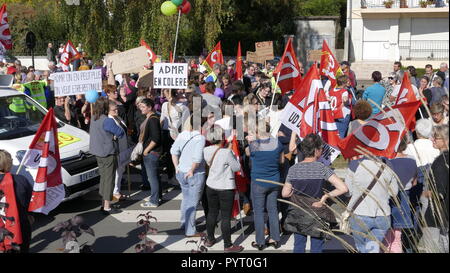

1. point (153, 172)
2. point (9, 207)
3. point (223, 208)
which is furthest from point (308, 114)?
point (9, 207)

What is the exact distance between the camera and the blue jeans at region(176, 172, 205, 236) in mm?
7989

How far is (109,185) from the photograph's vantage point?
29.8ft

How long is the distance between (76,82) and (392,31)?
1267 inches

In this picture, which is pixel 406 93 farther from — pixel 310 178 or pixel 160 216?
pixel 160 216

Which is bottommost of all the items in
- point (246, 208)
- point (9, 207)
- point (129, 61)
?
point (246, 208)

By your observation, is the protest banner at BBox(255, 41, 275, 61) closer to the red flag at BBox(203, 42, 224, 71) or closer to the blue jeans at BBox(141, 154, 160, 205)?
the red flag at BBox(203, 42, 224, 71)

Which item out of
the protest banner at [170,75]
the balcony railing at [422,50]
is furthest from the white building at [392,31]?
the protest banner at [170,75]

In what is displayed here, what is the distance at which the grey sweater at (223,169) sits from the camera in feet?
24.1

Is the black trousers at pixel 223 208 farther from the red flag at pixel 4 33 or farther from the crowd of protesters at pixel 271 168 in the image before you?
the red flag at pixel 4 33

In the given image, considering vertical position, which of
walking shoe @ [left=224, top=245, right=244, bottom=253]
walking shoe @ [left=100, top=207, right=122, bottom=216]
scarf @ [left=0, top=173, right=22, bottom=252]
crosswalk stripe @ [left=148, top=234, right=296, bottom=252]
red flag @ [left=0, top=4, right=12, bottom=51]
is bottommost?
crosswalk stripe @ [left=148, top=234, right=296, bottom=252]

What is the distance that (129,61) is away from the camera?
41.6 ft

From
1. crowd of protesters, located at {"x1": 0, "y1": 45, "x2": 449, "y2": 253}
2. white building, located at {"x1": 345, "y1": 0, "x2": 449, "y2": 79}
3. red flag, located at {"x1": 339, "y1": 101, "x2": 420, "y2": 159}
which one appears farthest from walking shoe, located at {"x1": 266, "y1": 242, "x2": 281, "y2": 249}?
white building, located at {"x1": 345, "y1": 0, "x2": 449, "y2": 79}

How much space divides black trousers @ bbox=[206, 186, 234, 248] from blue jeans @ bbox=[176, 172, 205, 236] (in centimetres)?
39

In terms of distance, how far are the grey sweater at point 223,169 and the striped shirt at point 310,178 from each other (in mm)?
1246
